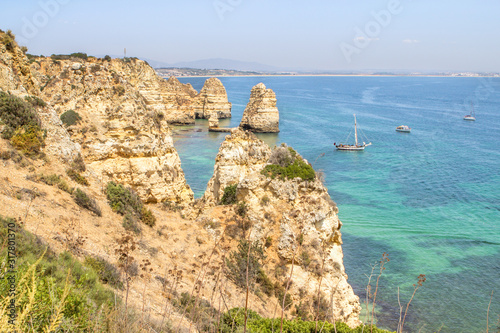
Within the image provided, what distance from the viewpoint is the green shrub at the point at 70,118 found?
1720cm

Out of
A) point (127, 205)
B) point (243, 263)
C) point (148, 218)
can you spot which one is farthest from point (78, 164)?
point (243, 263)

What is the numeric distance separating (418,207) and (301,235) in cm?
2115

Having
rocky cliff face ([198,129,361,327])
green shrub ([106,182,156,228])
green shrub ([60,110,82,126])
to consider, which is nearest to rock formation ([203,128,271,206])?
rocky cliff face ([198,129,361,327])

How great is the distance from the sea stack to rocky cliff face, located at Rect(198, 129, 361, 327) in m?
51.8

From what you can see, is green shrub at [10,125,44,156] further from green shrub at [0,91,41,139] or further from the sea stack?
the sea stack

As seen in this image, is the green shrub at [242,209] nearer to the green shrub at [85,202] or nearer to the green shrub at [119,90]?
the green shrub at [85,202]

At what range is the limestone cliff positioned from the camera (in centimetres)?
1462

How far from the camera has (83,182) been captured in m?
14.5

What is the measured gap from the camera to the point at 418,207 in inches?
1238

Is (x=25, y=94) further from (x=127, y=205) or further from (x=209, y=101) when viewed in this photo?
(x=209, y=101)

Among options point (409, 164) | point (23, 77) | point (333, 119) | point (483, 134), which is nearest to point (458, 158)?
point (409, 164)

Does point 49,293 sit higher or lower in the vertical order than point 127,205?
higher

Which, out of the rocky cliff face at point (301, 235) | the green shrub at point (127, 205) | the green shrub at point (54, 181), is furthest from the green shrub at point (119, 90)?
the rocky cliff face at point (301, 235)

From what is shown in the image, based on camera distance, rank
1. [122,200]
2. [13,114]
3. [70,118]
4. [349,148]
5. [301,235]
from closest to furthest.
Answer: [13,114], [301,235], [122,200], [70,118], [349,148]
